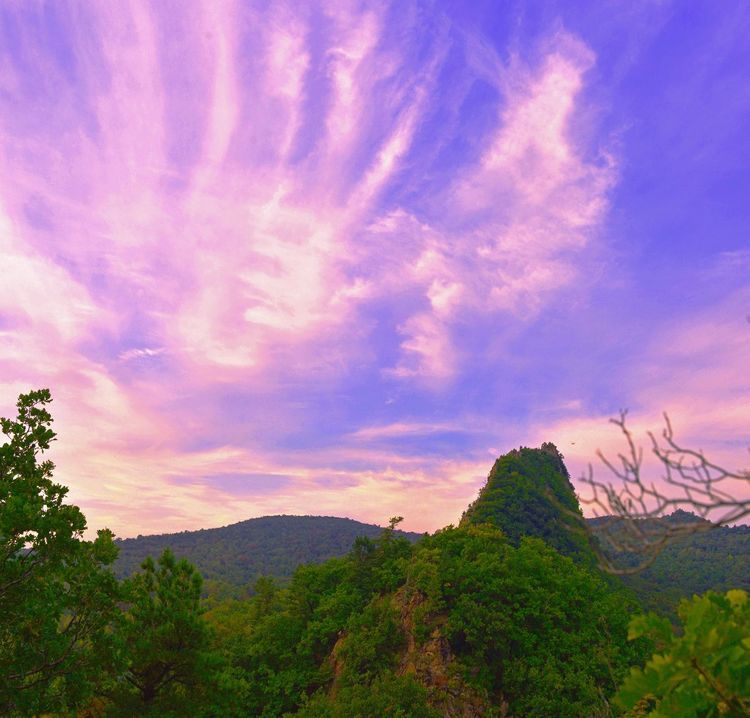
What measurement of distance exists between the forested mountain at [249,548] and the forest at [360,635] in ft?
338

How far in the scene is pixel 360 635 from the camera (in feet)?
94.1

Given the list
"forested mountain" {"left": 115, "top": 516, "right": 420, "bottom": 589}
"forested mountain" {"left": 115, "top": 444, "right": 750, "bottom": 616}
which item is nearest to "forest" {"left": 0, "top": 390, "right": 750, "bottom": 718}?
"forested mountain" {"left": 115, "top": 444, "right": 750, "bottom": 616}

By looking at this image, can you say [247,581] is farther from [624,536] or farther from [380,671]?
[624,536]

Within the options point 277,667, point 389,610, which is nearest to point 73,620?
point 389,610

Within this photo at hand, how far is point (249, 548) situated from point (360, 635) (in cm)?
15957

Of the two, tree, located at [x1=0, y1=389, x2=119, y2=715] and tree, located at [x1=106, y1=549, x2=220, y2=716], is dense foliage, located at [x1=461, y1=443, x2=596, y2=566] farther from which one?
tree, located at [x1=0, y1=389, x2=119, y2=715]

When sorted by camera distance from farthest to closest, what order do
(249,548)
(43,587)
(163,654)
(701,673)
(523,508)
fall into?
(249,548) < (523,508) < (163,654) < (43,587) < (701,673)

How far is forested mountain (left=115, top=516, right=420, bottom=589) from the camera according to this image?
476 feet

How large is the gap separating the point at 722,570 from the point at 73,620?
99570 mm

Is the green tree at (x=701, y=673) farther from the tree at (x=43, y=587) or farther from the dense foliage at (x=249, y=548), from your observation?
the dense foliage at (x=249, y=548)

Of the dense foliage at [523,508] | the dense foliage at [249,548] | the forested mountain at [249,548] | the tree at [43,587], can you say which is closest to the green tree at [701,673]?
the tree at [43,587]

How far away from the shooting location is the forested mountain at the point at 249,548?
145m

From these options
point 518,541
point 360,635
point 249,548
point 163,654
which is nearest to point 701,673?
point 163,654

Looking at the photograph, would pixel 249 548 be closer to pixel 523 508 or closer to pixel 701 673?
pixel 523 508
